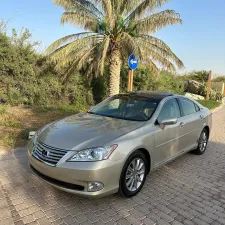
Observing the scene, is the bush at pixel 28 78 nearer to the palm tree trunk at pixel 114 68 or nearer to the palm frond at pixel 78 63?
the palm frond at pixel 78 63

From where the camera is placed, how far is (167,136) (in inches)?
169

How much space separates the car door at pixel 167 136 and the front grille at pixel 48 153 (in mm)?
1651

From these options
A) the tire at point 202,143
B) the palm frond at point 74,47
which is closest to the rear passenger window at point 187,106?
the tire at point 202,143

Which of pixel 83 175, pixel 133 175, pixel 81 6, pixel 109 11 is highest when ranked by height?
pixel 81 6

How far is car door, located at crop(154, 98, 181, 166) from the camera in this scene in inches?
161

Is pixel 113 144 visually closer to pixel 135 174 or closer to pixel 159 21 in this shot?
pixel 135 174

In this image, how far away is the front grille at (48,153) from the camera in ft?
10.5

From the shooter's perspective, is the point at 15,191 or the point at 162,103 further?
the point at 162,103

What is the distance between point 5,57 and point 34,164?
7736 millimetres

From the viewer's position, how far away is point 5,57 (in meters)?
9.88

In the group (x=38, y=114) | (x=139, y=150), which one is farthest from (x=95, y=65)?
(x=139, y=150)

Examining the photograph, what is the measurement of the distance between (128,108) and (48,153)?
73.3 inches

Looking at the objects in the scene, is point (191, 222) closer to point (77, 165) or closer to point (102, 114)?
point (77, 165)

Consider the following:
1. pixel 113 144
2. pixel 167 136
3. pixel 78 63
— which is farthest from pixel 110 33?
pixel 113 144
